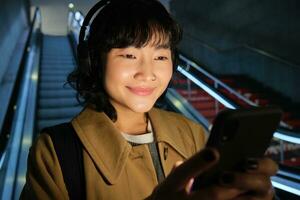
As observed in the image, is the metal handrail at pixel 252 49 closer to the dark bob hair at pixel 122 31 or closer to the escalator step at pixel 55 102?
the escalator step at pixel 55 102

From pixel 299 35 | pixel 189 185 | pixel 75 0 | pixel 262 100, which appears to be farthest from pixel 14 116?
pixel 75 0

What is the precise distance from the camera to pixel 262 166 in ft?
2.02

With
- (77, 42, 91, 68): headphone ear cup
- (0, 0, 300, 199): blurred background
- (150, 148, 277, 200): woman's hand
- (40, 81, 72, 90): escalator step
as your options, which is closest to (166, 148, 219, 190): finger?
(150, 148, 277, 200): woman's hand

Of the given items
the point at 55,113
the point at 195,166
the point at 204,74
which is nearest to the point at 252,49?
the point at 204,74

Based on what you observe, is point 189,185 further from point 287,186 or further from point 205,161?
point 287,186

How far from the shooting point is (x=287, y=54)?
24.6ft

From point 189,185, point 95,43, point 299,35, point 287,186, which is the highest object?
point 95,43

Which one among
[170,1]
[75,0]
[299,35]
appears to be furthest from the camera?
[75,0]

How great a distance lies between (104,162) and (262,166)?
1.96ft

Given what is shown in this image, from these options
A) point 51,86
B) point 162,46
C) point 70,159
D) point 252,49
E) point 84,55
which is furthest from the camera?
point 252,49

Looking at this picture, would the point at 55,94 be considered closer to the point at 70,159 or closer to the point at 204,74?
the point at 204,74

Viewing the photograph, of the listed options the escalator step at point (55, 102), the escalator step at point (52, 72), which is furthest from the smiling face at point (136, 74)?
the escalator step at point (52, 72)

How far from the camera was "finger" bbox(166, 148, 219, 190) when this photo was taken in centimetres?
51

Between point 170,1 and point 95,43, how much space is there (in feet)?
41.6
